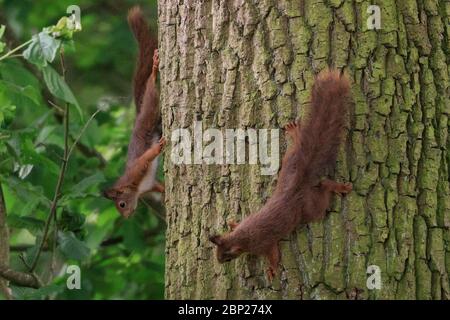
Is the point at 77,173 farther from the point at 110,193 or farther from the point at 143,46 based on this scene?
the point at 143,46

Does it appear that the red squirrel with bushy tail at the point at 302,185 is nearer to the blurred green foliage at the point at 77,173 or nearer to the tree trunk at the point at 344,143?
the tree trunk at the point at 344,143

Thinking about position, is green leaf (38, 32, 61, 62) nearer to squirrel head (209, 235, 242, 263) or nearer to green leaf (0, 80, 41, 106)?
green leaf (0, 80, 41, 106)

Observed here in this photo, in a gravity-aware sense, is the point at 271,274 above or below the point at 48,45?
below

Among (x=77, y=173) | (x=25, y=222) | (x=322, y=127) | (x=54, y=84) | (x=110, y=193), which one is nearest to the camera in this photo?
(x=322, y=127)

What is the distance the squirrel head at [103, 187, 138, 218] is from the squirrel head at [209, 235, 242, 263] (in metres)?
1.43

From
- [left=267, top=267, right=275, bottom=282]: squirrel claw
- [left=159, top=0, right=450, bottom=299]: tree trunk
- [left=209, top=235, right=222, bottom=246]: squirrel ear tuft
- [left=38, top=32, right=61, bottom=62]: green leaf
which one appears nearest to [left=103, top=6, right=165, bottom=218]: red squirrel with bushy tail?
[left=38, top=32, right=61, bottom=62]: green leaf

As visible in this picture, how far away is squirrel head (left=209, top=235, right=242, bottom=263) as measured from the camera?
2.67 m

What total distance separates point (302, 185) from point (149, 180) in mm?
1452

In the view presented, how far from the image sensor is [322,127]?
265cm

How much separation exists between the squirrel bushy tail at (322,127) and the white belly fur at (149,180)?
139cm

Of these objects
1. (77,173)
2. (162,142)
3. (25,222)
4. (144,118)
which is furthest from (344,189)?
(77,173)

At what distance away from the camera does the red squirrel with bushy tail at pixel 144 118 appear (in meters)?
3.55

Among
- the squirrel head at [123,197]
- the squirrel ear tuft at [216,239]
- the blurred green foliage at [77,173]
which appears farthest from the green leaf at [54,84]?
the squirrel ear tuft at [216,239]
